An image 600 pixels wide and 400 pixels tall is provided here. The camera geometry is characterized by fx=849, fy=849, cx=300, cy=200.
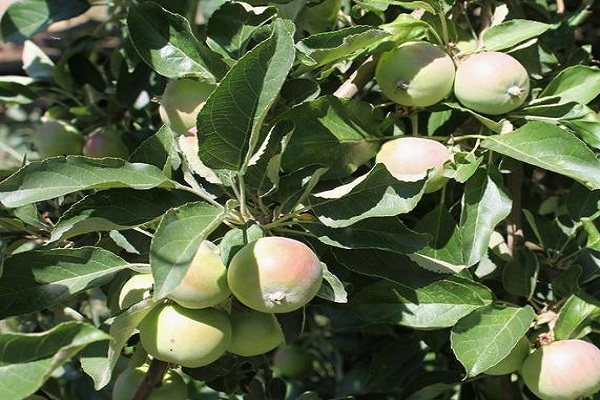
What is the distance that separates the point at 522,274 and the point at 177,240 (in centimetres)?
56

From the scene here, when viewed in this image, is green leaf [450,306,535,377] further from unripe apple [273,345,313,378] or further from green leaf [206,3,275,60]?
unripe apple [273,345,313,378]

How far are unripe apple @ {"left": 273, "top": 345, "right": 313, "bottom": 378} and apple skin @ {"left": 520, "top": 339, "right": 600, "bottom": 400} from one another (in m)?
0.88

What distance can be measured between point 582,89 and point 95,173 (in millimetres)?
692

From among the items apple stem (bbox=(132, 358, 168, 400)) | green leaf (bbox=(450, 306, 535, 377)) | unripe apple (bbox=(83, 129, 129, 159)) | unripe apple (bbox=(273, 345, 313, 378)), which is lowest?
unripe apple (bbox=(273, 345, 313, 378))

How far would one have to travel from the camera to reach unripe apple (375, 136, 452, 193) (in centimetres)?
106

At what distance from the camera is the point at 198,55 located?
3.68 feet

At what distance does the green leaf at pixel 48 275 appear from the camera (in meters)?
0.98

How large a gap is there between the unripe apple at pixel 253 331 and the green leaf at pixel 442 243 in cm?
22

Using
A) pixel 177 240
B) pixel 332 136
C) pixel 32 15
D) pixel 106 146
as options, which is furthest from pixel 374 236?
pixel 32 15

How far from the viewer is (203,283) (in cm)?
90

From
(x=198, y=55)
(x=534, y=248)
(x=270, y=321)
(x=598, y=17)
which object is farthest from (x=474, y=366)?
(x=598, y=17)

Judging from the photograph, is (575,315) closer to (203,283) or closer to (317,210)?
(317,210)

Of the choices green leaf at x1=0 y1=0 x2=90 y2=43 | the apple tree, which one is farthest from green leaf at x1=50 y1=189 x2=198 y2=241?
green leaf at x1=0 y1=0 x2=90 y2=43

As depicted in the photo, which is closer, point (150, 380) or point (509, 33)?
point (150, 380)
